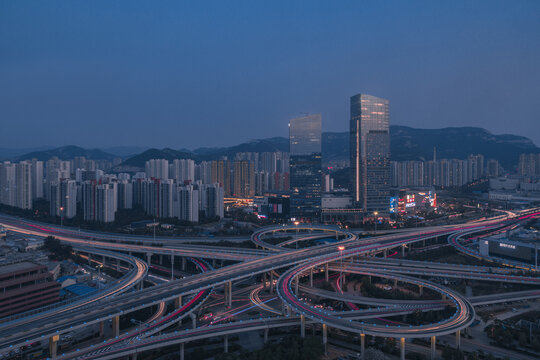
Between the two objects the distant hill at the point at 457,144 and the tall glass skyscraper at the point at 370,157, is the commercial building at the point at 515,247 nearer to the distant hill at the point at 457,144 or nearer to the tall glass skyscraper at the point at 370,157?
the tall glass skyscraper at the point at 370,157

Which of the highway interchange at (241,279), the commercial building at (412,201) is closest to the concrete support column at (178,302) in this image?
the highway interchange at (241,279)

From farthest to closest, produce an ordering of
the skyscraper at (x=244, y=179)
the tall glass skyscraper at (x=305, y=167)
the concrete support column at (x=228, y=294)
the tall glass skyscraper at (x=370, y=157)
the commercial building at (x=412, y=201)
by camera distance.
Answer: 1. the skyscraper at (x=244, y=179)
2. the commercial building at (x=412, y=201)
3. the tall glass skyscraper at (x=305, y=167)
4. the tall glass skyscraper at (x=370, y=157)
5. the concrete support column at (x=228, y=294)

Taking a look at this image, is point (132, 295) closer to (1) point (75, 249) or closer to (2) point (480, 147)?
(1) point (75, 249)

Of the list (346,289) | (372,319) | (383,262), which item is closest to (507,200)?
(383,262)

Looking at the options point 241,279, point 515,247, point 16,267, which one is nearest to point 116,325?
point 16,267

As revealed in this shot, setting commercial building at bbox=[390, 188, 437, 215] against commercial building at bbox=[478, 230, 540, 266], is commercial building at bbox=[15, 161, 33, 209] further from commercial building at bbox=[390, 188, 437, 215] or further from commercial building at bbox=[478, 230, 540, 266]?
commercial building at bbox=[478, 230, 540, 266]

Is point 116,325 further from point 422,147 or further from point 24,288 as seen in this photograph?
point 422,147
